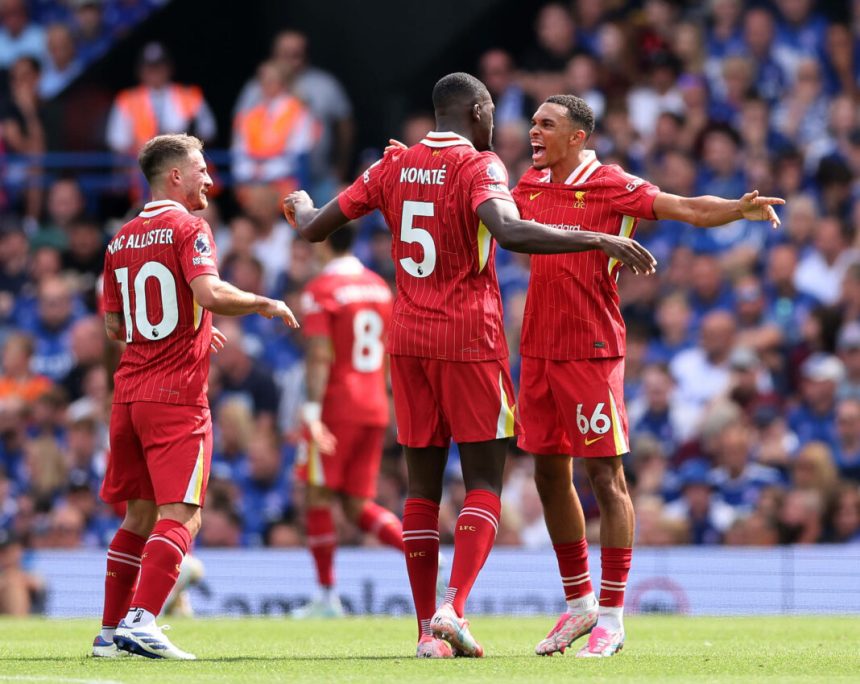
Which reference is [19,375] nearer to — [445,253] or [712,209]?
[445,253]

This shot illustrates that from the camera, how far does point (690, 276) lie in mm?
16281

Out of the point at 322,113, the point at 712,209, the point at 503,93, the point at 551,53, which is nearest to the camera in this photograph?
the point at 712,209

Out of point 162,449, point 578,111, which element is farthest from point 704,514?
point 162,449

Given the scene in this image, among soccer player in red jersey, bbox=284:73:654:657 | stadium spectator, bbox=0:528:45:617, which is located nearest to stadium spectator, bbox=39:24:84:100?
stadium spectator, bbox=0:528:45:617

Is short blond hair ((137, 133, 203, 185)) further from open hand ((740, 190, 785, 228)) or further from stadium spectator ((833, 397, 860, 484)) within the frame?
stadium spectator ((833, 397, 860, 484))

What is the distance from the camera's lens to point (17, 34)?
69.4 ft

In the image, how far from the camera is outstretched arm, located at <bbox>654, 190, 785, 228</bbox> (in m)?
8.03

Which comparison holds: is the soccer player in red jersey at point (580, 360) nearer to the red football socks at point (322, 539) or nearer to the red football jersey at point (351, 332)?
the red football jersey at point (351, 332)

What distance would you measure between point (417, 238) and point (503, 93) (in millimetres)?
11205

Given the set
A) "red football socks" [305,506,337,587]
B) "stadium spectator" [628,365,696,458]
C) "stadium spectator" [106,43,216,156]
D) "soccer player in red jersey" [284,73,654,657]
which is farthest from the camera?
"stadium spectator" [106,43,216,156]

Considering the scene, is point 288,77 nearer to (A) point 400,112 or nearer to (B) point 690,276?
(A) point 400,112

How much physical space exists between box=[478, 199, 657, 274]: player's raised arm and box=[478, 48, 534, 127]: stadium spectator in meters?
10.9

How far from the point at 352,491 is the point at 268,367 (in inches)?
205

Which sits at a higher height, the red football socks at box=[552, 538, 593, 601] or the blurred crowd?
the blurred crowd
